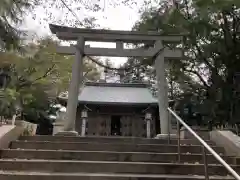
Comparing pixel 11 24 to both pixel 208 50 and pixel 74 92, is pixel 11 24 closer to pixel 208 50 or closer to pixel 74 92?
pixel 74 92

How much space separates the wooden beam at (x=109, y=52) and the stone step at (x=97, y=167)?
4.76 meters

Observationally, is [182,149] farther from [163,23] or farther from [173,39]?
[163,23]

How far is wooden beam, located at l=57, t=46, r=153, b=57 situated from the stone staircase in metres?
3.71

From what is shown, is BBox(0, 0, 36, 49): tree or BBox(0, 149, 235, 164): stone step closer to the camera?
BBox(0, 149, 235, 164): stone step

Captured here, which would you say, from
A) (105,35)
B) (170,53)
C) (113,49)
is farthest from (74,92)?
(170,53)

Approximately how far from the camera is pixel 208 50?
14.3 meters

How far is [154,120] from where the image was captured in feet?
52.6

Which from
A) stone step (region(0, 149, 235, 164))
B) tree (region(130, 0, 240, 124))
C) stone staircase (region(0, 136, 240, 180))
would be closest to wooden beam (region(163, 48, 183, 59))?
tree (region(130, 0, 240, 124))

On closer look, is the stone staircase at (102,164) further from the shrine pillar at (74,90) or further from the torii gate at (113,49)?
the torii gate at (113,49)

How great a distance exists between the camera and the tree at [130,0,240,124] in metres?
12.8

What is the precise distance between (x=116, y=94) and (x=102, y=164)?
13265mm

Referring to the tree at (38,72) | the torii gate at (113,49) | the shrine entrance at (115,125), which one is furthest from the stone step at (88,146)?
the shrine entrance at (115,125)

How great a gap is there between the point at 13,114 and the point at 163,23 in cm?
730

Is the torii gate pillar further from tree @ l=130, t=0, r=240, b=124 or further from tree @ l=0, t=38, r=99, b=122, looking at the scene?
tree @ l=0, t=38, r=99, b=122
